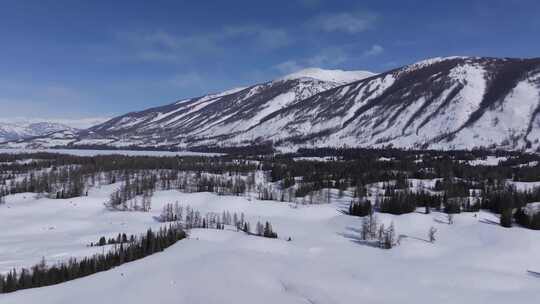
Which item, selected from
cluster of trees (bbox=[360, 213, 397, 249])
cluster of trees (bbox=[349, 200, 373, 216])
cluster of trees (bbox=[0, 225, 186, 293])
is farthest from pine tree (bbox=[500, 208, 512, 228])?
cluster of trees (bbox=[0, 225, 186, 293])

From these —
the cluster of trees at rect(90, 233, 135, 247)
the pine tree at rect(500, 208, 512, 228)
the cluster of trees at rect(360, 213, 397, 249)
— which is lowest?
the cluster of trees at rect(90, 233, 135, 247)

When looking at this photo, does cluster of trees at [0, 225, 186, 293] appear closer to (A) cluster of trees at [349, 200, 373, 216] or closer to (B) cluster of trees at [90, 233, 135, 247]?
(B) cluster of trees at [90, 233, 135, 247]

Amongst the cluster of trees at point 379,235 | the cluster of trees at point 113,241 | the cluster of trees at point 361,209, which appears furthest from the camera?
the cluster of trees at point 361,209

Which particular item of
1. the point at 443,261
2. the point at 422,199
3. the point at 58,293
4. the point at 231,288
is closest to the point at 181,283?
the point at 231,288

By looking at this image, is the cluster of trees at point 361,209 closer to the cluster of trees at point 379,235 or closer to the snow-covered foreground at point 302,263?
the snow-covered foreground at point 302,263

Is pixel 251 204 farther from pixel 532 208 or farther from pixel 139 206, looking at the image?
pixel 532 208

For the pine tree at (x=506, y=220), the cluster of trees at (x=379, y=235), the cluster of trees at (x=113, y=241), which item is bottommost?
the cluster of trees at (x=113, y=241)

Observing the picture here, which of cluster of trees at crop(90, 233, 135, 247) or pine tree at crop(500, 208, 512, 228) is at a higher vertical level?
pine tree at crop(500, 208, 512, 228)

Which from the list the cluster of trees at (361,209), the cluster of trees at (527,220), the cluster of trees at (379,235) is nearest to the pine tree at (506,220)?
the cluster of trees at (527,220)
